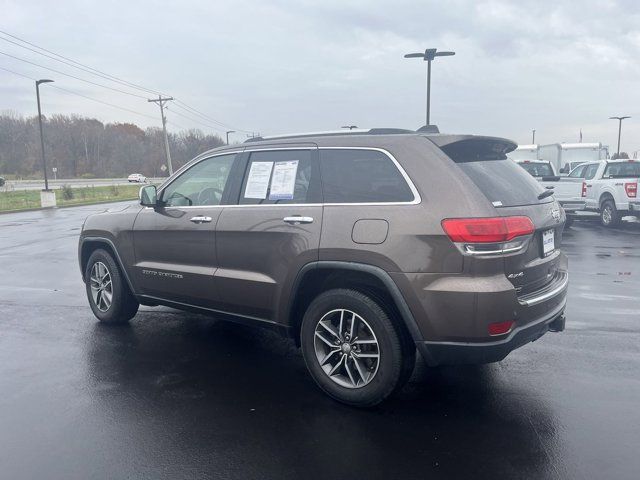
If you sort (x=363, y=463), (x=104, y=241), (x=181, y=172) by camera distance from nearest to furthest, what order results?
(x=363, y=463)
(x=181, y=172)
(x=104, y=241)

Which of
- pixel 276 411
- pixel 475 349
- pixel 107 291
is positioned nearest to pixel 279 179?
pixel 276 411

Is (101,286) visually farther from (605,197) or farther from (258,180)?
(605,197)

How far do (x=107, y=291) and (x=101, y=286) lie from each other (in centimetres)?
10

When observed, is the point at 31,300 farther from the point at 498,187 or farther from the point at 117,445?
the point at 498,187

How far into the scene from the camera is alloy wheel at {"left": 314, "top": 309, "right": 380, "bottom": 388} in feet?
12.0

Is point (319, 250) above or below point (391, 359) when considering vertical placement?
above

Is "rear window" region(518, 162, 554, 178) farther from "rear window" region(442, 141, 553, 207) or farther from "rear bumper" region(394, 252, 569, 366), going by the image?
"rear bumper" region(394, 252, 569, 366)

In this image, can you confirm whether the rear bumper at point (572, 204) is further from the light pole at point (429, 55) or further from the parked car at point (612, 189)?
the light pole at point (429, 55)

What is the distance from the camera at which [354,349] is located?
3.69m

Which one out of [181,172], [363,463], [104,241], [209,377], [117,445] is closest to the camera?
[363,463]

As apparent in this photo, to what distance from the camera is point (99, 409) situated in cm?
375

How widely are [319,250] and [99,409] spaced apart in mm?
1918

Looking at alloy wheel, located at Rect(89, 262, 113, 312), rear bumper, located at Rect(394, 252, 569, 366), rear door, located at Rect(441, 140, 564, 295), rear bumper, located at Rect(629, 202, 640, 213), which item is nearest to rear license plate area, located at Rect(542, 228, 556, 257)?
rear door, located at Rect(441, 140, 564, 295)

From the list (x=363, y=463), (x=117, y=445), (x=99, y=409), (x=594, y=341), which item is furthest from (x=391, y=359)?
(x=594, y=341)
